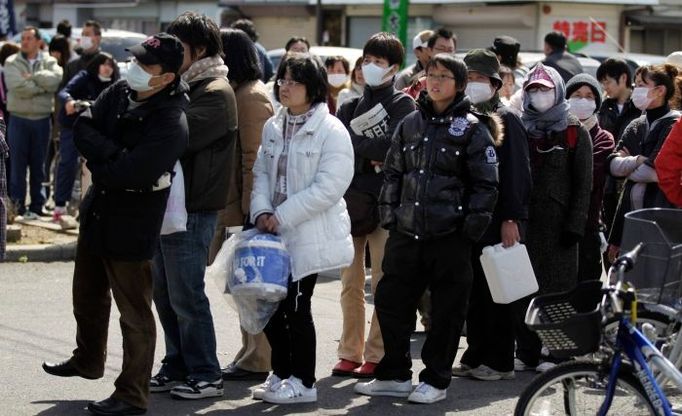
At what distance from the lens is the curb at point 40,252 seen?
1180 cm

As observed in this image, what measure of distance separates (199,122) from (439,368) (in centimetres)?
183

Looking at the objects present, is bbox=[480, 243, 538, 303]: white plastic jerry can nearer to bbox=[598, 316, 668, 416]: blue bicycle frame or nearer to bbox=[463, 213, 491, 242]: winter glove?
bbox=[463, 213, 491, 242]: winter glove

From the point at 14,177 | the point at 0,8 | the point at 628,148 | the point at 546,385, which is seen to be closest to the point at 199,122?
the point at 546,385

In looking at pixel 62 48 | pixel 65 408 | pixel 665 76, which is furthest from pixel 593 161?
pixel 62 48

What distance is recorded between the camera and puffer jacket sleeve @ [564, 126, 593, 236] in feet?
25.7

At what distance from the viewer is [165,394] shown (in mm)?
7184

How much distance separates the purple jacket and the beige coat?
214cm

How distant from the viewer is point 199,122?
687 centimetres

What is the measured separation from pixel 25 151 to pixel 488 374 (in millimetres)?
7371

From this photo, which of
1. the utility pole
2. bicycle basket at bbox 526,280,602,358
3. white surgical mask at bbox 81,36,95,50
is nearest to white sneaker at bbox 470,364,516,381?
bicycle basket at bbox 526,280,602,358

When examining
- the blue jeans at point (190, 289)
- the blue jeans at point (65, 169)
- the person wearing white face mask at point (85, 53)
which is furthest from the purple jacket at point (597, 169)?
the blue jeans at point (65, 169)

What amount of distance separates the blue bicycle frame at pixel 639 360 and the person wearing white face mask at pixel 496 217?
1.99 meters

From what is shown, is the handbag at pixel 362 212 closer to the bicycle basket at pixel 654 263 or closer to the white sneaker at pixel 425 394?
the white sneaker at pixel 425 394

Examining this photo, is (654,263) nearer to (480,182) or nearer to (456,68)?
(480,182)
